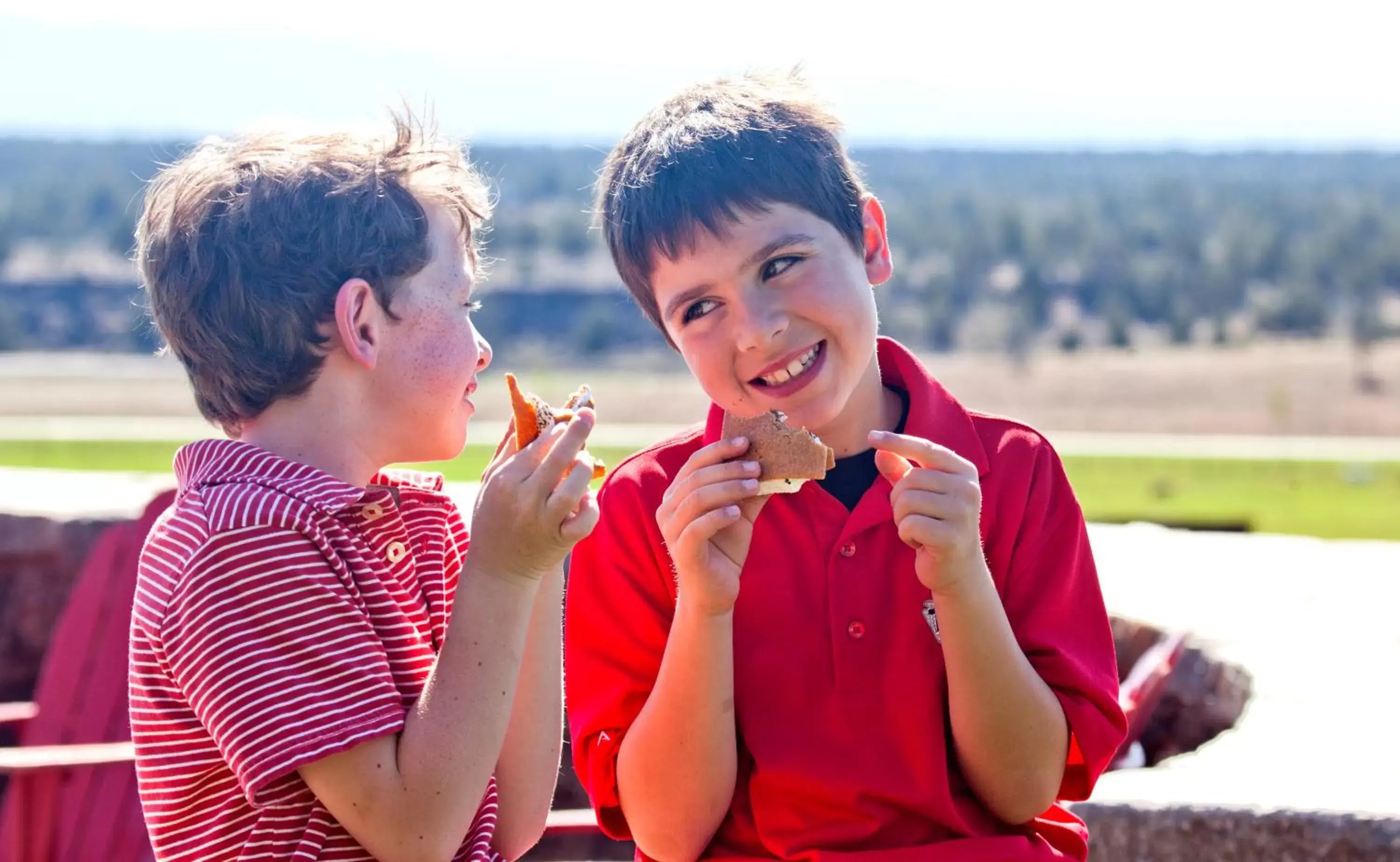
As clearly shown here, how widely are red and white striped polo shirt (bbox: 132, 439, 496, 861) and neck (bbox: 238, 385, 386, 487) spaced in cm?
6

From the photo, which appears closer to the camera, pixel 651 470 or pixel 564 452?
pixel 564 452

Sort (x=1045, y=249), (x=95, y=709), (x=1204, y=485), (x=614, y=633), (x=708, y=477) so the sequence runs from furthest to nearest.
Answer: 1. (x=1045, y=249)
2. (x=1204, y=485)
3. (x=95, y=709)
4. (x=614, y=633)
5. (x=708, y=477)

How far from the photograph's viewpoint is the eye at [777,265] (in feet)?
7.84

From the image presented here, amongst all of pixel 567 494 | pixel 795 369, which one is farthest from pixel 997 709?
pixel 567 494

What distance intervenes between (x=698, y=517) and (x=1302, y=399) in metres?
25.3

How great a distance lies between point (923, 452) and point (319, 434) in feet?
2.74

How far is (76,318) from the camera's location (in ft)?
129

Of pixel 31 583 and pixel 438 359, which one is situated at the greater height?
pixel 438 359

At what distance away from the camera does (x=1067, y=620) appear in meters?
2.40

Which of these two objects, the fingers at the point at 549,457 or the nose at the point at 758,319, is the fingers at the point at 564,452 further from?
the nose at the point at 758,319

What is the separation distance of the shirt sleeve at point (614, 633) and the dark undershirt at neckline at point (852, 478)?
0.93 ft

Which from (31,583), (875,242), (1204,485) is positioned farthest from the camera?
(1204,485)

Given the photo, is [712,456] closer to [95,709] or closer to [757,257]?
[757,257]

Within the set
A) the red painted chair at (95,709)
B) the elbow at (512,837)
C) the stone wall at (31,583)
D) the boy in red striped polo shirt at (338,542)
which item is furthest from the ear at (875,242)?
the stone wall at (31,583)
